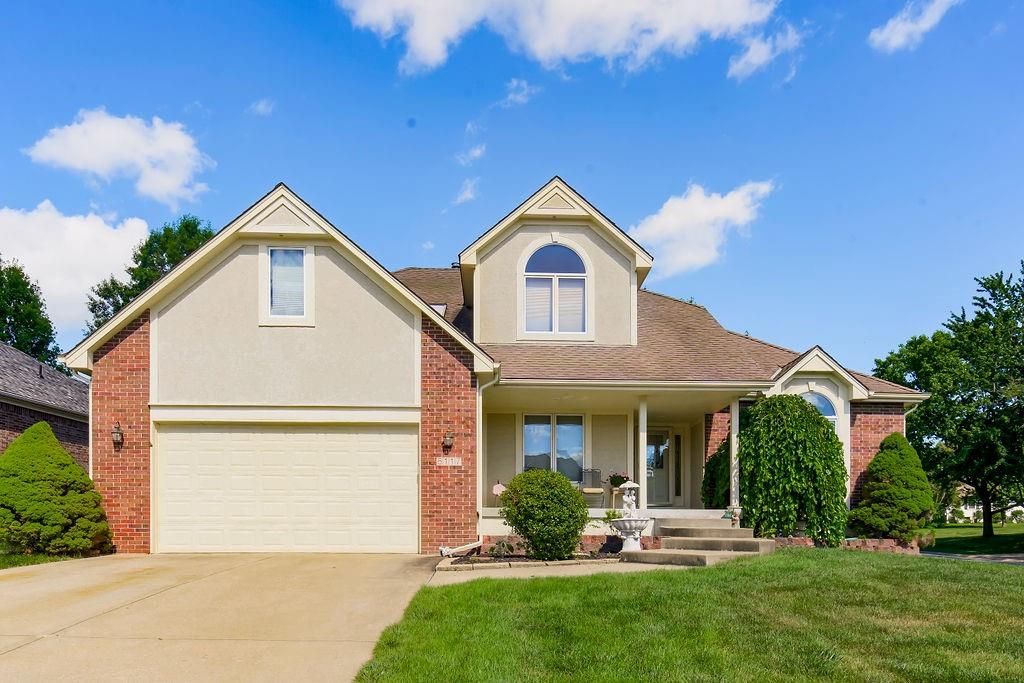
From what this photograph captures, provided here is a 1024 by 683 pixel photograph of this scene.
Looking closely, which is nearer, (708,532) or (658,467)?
(708,532)

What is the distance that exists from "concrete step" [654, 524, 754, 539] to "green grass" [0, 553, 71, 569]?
31.8ft

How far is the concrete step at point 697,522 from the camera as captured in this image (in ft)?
41.2

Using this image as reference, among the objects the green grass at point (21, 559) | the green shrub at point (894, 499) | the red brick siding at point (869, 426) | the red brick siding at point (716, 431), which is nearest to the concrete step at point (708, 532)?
the red brick siding at point (716, 431)

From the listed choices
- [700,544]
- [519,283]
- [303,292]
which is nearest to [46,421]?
[303,292]

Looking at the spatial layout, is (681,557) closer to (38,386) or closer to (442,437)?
(442,437)

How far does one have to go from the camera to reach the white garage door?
40.2 ft

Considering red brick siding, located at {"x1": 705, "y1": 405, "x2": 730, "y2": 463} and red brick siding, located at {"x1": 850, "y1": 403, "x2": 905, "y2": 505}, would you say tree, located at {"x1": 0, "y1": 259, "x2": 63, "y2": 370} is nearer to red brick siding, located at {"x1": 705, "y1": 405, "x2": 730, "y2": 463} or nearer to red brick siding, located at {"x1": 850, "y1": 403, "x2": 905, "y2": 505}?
red brick siding, located at {"x1": 705, "y1": 405, "x2": 730, "y2": 463}

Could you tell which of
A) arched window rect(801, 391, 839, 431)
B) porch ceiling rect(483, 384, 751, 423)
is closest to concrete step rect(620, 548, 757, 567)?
porch ceiling rect(483, 384, 751, 423)

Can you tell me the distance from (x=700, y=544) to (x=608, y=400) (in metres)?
3.81

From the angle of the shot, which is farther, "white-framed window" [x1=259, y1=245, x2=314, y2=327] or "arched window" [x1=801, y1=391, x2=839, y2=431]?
"arched window" [x1=801, y1=391, x2=839, y2=431]

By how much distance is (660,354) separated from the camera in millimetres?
14484

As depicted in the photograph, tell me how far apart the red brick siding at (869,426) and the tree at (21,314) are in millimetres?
39787

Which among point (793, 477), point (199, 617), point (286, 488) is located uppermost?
point (793, 477)

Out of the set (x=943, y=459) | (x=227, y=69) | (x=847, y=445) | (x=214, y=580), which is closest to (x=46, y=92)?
(x=227, y=69)
